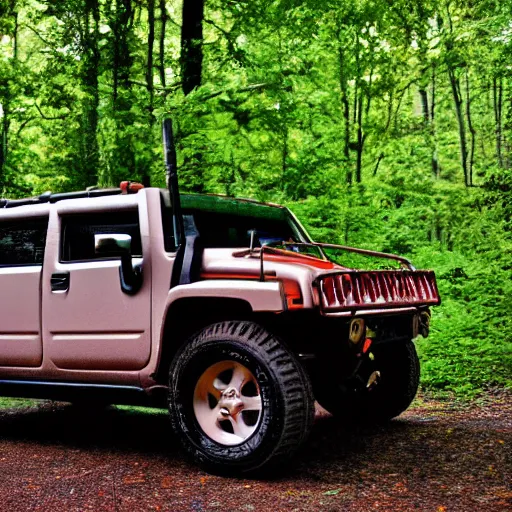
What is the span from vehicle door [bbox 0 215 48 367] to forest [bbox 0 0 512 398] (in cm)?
413

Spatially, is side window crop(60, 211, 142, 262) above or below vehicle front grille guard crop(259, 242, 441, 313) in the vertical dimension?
above

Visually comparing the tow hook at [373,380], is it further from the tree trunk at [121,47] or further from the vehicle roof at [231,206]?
the tree trunk at [121,47]

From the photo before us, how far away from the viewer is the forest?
9414mm

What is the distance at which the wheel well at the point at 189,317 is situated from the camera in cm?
443

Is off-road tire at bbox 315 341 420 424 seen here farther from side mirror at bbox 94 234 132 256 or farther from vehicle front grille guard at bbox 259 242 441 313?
side mirror at bbox 94 234 132 256

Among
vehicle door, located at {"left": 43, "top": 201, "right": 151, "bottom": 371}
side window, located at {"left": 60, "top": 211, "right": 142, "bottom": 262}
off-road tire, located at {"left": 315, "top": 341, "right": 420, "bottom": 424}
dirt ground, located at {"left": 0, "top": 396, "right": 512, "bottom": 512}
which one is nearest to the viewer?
dirt ground, located at {"left": 0, "top": 396, "right": 512, "bottom": 512}

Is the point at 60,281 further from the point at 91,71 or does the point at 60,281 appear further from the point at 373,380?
the point at 91,71

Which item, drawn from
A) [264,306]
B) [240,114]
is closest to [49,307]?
[264,306]

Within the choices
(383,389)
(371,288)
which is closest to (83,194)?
(371,288)

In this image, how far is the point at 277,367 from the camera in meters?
4.02

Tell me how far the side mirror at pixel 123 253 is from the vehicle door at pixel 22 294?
0.81 metres

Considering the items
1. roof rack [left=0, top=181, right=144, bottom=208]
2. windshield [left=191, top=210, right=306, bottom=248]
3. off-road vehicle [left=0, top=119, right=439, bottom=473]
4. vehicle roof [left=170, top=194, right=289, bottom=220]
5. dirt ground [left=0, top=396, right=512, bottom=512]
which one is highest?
roof rack [left=0, top=181, right=144, bottom=208]

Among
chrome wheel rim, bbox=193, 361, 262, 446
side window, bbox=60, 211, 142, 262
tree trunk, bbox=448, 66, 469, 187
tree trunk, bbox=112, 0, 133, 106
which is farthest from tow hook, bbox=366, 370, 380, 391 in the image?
tree trunk, bbox=448, 66, 469, 187

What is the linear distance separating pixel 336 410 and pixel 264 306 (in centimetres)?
221
